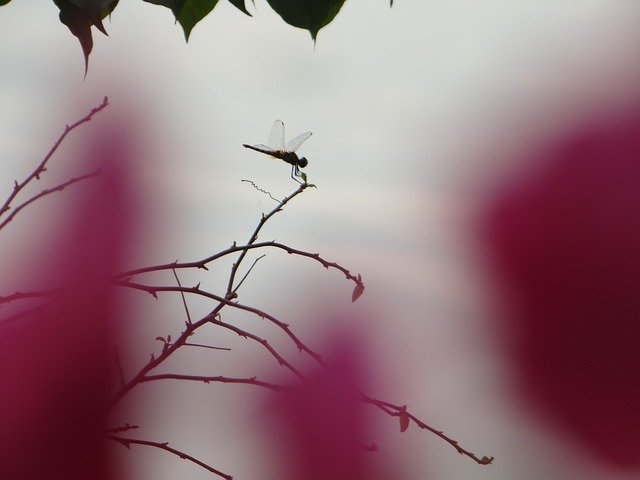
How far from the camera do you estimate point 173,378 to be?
0.22 meters

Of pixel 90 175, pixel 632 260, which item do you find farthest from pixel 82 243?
pixel 632 260

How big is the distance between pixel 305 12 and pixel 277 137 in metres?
0.05

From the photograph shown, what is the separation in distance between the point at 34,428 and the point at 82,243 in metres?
0.04

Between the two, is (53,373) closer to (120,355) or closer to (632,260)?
(120,355)

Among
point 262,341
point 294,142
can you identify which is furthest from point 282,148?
point 262,341

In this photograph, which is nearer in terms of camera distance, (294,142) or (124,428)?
(124,428)

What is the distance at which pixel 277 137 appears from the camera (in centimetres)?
32

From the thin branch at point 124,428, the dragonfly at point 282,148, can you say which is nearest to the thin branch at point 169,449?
the thin branch at point 124,428

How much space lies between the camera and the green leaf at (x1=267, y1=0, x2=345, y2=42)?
30 cm

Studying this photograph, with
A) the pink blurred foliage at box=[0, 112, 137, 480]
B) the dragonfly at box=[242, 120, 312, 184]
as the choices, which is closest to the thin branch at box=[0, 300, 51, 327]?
the pink blurred foliage at box=[0, 112, 137, 480]

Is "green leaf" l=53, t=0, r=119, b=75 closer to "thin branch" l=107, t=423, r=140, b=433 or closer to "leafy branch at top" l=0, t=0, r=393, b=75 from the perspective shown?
"leafy branch at top" l=0, t=0, r=393, b=75

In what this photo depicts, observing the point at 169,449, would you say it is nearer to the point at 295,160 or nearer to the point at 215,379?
the point at 215,379

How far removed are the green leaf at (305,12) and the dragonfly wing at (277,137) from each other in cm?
4

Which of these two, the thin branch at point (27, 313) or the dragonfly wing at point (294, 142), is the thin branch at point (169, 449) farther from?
the dragonfly wing at point (294, 142)
